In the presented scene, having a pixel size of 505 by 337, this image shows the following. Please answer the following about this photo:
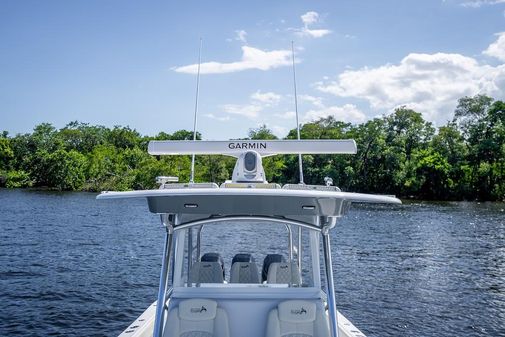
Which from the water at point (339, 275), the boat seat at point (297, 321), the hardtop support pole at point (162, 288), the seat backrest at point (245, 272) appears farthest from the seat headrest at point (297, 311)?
the water at point (339, 275)

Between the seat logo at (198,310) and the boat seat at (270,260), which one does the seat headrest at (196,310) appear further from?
the boat seat at (270,260)

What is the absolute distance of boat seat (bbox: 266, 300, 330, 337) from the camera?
530 cm

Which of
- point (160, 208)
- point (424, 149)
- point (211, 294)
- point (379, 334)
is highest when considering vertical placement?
point (424, 149)

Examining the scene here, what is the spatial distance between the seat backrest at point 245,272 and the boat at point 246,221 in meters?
0.49

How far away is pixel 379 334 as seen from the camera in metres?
13.1

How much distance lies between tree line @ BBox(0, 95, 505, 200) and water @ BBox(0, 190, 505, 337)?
98.1 feet

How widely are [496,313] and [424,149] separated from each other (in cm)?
6019

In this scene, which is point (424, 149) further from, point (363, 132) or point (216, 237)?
point (216, 237)

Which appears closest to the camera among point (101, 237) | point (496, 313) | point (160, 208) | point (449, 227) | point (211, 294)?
point (160, 208)

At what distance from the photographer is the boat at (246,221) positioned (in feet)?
14.3

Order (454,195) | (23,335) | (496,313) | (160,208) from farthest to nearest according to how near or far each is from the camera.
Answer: (454,195) → (496,313) → (23,335) → (160,208)

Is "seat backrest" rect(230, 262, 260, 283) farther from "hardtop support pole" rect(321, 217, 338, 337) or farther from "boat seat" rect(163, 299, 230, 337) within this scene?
"hardtop support pole" rect(321, 217, 338, 337)

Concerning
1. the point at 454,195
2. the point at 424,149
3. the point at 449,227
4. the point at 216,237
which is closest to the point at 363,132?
the point at 424,149

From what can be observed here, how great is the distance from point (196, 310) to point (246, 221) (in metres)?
1.14
